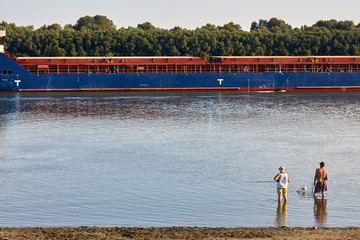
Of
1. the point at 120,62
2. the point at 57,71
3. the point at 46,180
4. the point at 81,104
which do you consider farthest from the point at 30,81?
the point at 46,180

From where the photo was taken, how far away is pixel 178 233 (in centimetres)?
1542

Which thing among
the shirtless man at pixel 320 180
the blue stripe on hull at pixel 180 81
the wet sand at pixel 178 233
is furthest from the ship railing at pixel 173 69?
the wet sand at pixel 178 233

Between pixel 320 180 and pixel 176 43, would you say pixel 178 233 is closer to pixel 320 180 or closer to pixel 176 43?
pixel 320 180

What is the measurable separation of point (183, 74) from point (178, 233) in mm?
67639

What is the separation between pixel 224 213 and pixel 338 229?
3852 mm

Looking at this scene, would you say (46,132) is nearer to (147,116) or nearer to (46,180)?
(147,116)

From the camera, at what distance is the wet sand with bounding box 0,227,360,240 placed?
14969 millimetres

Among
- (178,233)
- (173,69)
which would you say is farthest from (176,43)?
(178,233)

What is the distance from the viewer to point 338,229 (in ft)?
52.5

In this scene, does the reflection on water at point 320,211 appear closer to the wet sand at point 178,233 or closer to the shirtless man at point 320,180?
the shirtless man at point 320,180

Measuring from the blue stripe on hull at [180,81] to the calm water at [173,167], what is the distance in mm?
28771

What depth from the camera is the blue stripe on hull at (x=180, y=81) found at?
8112cm

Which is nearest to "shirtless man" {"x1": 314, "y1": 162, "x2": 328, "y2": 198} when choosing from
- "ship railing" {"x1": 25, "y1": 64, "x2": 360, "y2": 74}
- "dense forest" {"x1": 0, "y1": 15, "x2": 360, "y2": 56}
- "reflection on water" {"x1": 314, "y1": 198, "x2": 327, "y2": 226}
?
"reflection on water" {"x1": 314, "y1": 198, "x2": 327, "y2": 226}

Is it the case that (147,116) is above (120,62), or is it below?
below
